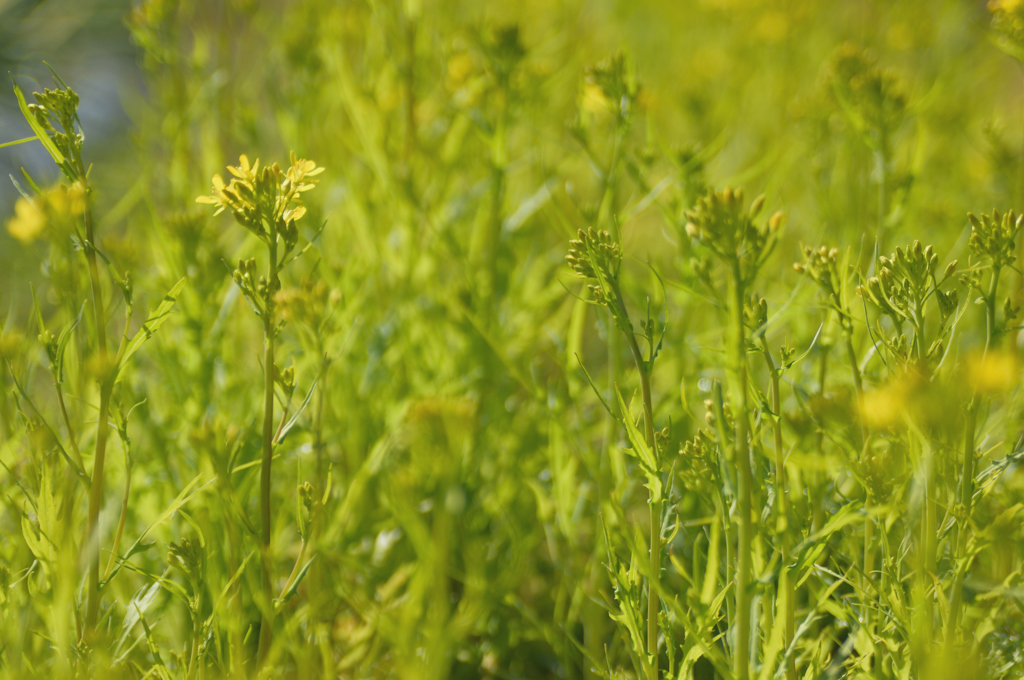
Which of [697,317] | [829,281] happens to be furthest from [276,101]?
[829,281]

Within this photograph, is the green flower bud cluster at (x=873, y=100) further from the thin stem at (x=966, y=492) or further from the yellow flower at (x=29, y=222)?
the yellow flower at (x=29, y=222)

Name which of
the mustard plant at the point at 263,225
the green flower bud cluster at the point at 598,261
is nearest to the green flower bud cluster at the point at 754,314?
the green flower bud cluster at the point at 598,261

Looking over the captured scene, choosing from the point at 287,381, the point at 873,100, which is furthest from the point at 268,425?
the point at 873,100

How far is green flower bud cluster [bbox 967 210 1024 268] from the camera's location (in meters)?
0.56

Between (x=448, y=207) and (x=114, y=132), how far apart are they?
175cm

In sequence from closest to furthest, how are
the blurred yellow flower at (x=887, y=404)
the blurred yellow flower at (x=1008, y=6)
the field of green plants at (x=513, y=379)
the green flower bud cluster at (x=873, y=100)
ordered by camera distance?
the blurred yellow flower at (x=887, y=404) < the field of green plants at (x=513, y=379) < the blurred yellow flower at (x=1008, y=6) < the green flower bud cluster at (x=873, y=100)

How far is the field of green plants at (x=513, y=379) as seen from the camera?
0.53 metres

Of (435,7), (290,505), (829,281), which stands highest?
(435,7)

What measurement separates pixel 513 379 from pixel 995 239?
0.74 m

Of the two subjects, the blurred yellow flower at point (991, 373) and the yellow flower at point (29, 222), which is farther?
the yellow flower at point (29, 222)

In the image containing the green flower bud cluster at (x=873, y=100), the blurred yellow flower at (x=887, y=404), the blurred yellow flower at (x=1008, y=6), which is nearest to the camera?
the blurred yellow flower at (x=887, y=404)

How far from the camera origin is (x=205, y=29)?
1.35 meters

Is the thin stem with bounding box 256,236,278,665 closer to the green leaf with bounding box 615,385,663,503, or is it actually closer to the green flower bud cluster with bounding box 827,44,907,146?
the green leaf with bounding box 615,385,663,503

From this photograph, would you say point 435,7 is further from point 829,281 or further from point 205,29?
point 829,281
